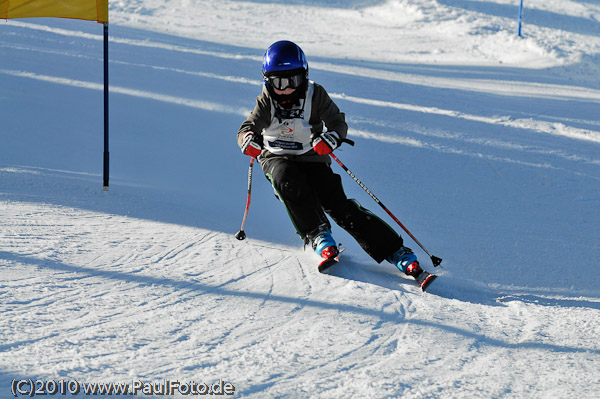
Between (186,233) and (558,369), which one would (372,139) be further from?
(558,369)

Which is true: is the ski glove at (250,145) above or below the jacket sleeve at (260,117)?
below

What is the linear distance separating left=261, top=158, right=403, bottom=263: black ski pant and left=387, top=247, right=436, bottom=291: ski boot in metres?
0.05

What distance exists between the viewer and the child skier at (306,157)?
441cm

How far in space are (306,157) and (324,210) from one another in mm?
477

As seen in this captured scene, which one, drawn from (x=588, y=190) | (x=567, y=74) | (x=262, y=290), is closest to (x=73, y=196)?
(x=262, y=290)

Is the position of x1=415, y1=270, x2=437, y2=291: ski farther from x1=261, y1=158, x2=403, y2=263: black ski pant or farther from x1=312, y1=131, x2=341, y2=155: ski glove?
x1=312, y1=131, x2=341, y2=155: ski glove

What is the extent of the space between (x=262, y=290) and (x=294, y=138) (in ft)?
4.85

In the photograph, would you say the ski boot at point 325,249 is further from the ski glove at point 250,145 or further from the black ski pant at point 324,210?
the ski glove at point 250,145

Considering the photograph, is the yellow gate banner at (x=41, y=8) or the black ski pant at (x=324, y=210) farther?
the yellow gate banner at (x=41, y=8)

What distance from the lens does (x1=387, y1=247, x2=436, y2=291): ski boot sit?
13.5 ft

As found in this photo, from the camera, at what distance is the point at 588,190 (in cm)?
705

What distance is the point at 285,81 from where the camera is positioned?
4629 mm

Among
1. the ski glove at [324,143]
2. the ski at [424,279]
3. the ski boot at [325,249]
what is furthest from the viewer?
the ski glove at [324,143]

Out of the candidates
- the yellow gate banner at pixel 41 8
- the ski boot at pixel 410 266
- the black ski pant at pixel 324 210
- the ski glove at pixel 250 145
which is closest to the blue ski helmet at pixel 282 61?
the ski glove at pixel 250 145
